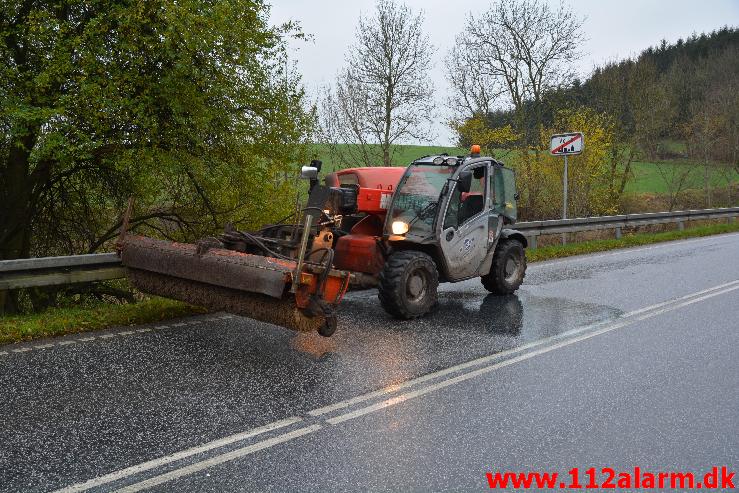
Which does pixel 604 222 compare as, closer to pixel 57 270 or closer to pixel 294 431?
pixel 57 270

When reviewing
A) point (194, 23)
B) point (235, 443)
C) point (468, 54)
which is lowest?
point (235, 443)

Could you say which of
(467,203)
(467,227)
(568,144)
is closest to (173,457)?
(467,227)

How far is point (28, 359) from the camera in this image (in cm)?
563

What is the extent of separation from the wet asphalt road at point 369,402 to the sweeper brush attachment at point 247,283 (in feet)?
1.36

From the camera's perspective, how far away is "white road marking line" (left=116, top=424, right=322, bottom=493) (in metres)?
3.40

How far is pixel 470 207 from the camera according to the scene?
8.73 m

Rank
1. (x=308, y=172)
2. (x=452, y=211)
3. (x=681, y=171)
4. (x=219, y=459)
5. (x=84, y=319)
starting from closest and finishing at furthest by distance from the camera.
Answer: (x=219, y=459), (x=308, y=172), (x=84, y=319), (x=452, y=211), (x=681, y=171)

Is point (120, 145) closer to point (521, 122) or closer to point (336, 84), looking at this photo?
point (336, 84)

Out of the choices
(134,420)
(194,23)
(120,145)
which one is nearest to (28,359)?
(134,420)

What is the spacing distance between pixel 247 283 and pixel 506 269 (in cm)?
505

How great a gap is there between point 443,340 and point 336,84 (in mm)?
18070

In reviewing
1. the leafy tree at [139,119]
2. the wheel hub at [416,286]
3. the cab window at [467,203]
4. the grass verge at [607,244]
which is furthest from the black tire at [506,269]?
the leafy tree at [139,119]

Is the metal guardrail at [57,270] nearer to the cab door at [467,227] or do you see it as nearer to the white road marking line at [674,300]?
the cab door at [467,227]

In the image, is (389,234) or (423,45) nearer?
(389,234)
